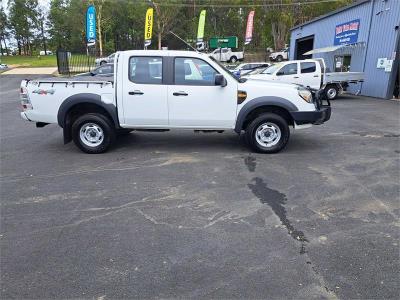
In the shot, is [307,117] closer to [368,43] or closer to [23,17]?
[368,43]

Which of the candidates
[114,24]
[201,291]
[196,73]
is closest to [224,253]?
[201,291]

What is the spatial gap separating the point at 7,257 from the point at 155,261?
55.6 inches

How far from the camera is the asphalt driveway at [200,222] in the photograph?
3299 mm

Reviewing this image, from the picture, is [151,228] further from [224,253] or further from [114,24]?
[114,24]

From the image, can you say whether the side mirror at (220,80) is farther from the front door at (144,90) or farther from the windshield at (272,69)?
the windshield at (272,69)

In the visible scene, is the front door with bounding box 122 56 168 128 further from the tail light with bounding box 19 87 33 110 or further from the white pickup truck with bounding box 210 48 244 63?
the white pickup truck with bounding box 210 48 244 63

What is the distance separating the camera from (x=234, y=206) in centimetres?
491

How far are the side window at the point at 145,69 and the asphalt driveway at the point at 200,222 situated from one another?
141 centimetres

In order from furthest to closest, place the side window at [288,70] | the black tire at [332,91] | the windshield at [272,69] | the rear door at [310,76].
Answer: the black tire at [332,91]
the windshield at [272,69]
the side window at [288,70]
the rear door at [310,76]

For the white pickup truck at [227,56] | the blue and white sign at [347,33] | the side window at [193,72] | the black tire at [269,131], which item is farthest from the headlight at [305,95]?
the white pickup truck at [227,56]

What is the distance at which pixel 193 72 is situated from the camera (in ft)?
23.5

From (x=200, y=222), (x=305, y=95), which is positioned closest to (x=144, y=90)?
(x=305, y=95)

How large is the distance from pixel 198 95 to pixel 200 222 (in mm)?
3233

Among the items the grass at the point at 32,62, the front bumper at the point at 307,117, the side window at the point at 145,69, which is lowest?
the grass at the point at 32,62
